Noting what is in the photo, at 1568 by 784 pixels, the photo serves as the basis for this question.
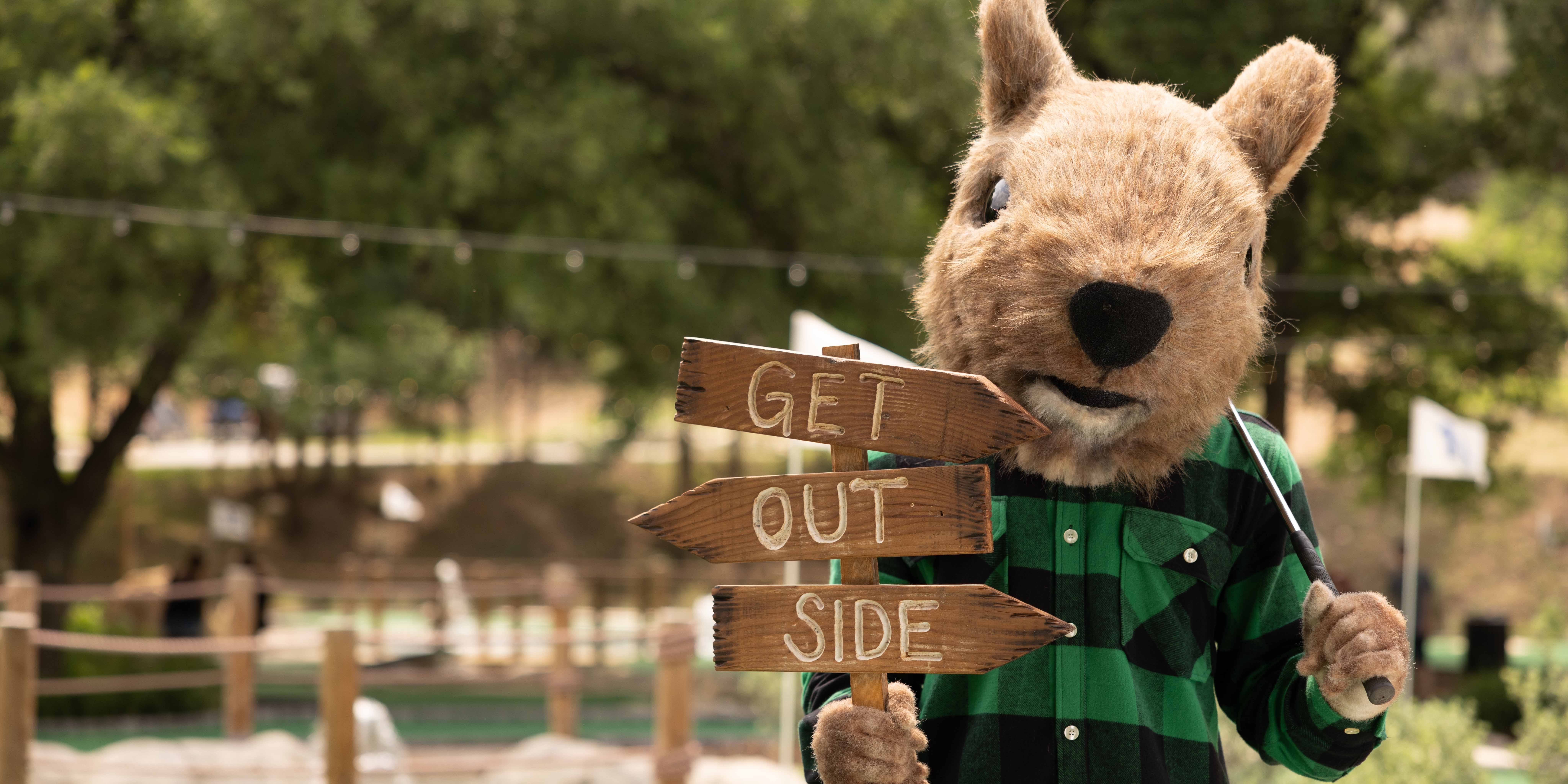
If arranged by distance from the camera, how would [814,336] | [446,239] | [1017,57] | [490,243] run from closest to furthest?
[1017,57], [814,336], [446,239], [490,243]

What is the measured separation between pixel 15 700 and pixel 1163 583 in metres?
4.61

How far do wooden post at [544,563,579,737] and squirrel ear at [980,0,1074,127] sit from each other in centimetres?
599

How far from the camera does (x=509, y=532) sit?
966 inches

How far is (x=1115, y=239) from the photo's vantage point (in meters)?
1.62

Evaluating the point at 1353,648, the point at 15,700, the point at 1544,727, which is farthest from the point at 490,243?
the point at 1353,648

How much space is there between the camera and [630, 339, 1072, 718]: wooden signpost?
1573mm

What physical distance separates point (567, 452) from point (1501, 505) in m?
20.4

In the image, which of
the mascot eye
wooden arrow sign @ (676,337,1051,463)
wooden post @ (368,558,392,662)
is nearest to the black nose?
wooden arrow sign @ (676,337,1051,463)

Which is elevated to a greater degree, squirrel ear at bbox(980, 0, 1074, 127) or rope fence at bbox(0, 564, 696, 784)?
squirrel ear at bbox(980, 0, 1074, 127)

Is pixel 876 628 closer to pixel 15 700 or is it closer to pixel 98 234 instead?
pixel 15 700

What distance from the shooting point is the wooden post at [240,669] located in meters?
7.76

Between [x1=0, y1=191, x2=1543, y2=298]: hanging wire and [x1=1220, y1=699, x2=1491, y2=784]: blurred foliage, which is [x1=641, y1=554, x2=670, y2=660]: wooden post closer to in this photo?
[x1=0, y1=191, x2=1543, y2=298]: hanging wire

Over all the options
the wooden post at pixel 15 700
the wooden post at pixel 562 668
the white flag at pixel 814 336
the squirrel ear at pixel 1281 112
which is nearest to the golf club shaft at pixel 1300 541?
the squirrel ear at pixel 1281 112

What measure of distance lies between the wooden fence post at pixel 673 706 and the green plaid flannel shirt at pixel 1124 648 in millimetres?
3315
